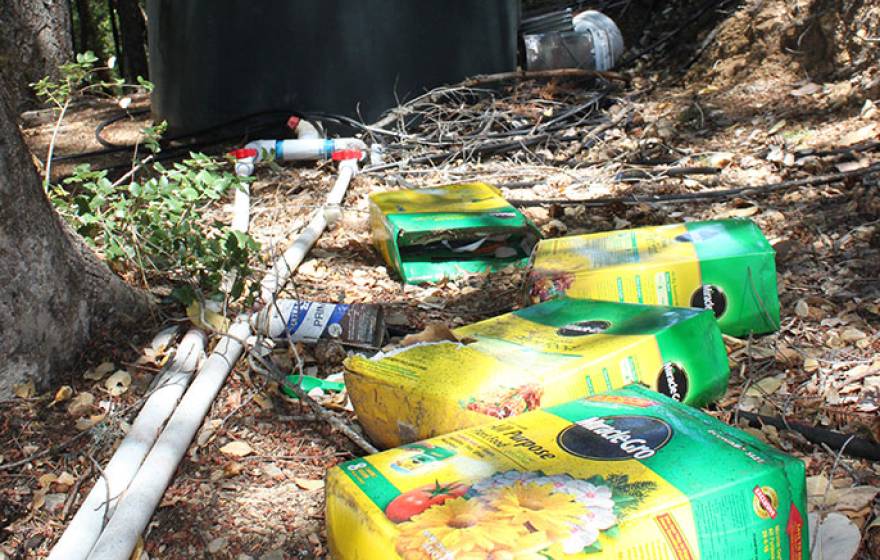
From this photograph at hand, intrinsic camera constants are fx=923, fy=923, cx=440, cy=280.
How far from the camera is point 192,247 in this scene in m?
2.37

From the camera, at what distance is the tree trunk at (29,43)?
628cm

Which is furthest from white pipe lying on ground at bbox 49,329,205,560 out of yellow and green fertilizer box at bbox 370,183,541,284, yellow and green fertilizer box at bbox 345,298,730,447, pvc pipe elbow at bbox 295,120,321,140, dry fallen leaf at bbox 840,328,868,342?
pvc pipe elbow at bbox 295,120,321,140

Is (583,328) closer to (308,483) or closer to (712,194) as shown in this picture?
(308,483)

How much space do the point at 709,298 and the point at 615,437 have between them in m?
0.87

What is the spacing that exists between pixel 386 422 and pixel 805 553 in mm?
760

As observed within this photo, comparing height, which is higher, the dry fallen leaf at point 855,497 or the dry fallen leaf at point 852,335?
the dry fallen leaf at point 852,335

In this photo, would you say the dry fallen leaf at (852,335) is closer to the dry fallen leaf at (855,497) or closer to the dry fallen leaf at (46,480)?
the dry fallen leaf at (855,497)

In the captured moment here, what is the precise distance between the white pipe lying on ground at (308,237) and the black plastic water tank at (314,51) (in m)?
0.60

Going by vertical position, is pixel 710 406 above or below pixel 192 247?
below

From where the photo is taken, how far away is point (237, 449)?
190 centimetres

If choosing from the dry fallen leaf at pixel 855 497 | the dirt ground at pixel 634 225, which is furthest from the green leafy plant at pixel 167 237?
the dry fallen leaf at pixel 855 497

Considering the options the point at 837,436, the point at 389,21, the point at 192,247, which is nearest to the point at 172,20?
the point at 389,21

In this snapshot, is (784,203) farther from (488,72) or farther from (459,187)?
(488,72)

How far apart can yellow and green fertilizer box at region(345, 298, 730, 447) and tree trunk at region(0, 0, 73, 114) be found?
532 cm
